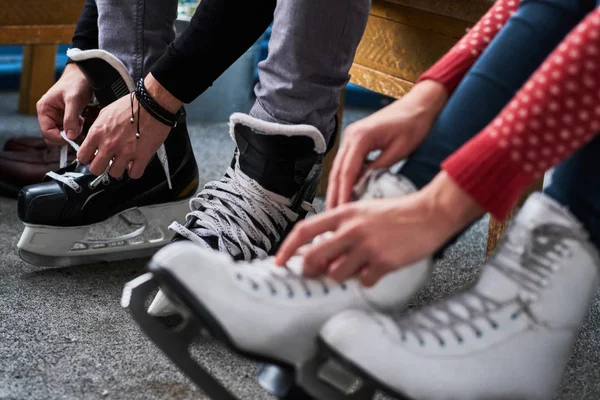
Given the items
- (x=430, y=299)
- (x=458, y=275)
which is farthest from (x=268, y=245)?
(x=458, y=275)

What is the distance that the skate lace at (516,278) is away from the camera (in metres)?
0.54

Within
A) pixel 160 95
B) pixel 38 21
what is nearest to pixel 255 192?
→ pixel 160 95

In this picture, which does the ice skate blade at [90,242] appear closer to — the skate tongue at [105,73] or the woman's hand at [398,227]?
the skate tongue at [105,73]

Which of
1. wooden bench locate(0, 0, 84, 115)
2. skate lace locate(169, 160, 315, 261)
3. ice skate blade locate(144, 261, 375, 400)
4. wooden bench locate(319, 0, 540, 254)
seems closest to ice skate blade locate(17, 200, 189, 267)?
skate lace locate(169, 160, 315, 261)

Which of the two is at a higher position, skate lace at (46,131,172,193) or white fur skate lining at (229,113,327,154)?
white fur skate lining at (229,113,327,154)

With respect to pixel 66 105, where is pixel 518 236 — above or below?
above

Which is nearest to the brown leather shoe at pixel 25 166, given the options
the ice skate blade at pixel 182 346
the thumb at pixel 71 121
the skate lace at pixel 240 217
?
the thumb at pixel 71 121

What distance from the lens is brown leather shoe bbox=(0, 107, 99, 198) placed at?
128 cm

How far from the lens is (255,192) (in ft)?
2.68

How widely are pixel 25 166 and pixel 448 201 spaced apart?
954mm

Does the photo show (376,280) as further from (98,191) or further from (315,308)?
(98,191)

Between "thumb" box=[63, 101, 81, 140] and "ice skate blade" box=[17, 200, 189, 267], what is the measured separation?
0.11 meters

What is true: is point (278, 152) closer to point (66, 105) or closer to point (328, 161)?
point (66, 105)

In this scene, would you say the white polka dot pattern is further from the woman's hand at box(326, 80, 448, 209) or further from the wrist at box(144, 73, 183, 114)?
the wrist at box(144, 73, 183, 114)
